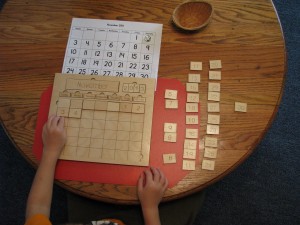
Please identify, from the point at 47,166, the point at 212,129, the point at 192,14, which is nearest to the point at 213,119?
the point at 212,129

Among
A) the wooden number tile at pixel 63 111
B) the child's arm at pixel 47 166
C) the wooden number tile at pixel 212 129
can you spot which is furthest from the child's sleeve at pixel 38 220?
the wooden number tile at pixel 212 129

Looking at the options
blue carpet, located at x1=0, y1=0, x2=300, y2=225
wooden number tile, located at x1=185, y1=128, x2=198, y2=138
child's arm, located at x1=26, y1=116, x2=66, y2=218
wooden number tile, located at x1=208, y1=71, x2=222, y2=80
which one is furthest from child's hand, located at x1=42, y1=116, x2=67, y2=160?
blue carpet, located at x1=0, y1=0, x2=300, y2=225

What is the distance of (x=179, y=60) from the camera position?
831 millimetres

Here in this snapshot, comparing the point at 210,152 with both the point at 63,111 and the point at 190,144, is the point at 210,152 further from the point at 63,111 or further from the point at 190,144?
the point at 63,111

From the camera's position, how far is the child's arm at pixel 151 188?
2.35ft

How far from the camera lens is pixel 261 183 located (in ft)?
4.17

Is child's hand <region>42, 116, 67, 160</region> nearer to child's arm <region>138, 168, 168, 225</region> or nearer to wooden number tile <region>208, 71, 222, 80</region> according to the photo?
child's arm <region>138, 168, 168, 225</region>

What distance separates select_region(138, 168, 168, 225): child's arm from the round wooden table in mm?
22

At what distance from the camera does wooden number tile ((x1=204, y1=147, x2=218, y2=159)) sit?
0.74 m

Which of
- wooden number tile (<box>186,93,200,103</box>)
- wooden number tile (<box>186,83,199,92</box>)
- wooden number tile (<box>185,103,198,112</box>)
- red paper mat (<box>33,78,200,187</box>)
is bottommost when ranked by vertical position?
red paper mat (<box>33,78,200,187</box>)

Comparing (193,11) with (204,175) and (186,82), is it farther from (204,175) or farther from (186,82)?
(204,175)

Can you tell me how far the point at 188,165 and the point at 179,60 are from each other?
0.31 meters

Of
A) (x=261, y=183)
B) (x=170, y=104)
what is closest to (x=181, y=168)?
(x=170, y=104)

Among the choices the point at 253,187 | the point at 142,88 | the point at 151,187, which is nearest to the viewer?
the point at 151,187
